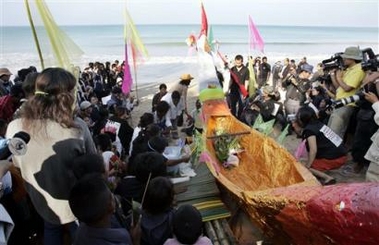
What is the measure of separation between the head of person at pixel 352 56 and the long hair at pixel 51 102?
3.96 meters

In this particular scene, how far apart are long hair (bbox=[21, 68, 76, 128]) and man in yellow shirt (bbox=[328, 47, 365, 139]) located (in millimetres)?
3926

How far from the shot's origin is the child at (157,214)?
89.2 inches

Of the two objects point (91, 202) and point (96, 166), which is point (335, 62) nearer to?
point (96, 166)

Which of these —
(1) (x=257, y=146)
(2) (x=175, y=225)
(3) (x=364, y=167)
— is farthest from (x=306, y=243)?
(3) (x=364, y=167)

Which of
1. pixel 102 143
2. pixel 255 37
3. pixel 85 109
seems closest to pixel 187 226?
pixel 102 143

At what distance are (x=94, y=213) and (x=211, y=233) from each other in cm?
151

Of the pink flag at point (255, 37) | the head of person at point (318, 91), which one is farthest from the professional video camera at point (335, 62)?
the pink flag at point (255, 37)

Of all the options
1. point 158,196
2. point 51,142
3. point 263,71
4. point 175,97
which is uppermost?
point 51,142

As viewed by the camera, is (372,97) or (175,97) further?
(175,97)

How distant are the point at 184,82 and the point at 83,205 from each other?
5.16 m

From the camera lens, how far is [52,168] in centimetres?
201

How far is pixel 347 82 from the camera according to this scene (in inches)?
187

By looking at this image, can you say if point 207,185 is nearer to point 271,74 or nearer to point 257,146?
point 257,146

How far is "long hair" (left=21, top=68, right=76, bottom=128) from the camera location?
1.97 meters
